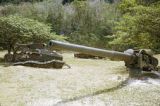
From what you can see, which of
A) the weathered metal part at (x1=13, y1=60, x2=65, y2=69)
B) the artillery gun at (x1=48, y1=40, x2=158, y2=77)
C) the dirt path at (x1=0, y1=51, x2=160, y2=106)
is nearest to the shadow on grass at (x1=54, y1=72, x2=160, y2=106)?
the dirt path at (x1=0, y1=51, x2=160, y2=106)

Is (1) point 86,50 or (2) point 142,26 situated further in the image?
(2) point 142,26

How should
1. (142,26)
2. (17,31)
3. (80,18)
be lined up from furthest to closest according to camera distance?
1. (80,18)
2. (17,31)
3. (142,26)

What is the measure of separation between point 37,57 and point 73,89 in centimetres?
517

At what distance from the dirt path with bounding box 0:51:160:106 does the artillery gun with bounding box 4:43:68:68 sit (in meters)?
1.50

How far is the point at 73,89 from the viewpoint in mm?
8672

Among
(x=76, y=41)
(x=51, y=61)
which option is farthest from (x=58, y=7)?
(x=51, y=61)

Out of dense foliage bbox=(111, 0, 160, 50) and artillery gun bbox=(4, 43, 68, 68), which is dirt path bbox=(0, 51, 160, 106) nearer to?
artillery gun bbox=(4, 43, 68, 68)

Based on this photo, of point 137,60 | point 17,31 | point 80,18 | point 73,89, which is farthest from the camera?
point 80,18

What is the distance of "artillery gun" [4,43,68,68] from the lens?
12.8 m

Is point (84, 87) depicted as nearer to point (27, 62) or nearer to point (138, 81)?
point (138, 81)

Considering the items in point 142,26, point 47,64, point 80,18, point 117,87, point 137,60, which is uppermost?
point 142,26

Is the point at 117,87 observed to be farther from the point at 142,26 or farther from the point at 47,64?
the point at 47,64

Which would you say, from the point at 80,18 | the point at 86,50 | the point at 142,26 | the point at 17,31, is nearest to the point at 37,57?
the point at 17,31

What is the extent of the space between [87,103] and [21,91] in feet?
5.90
